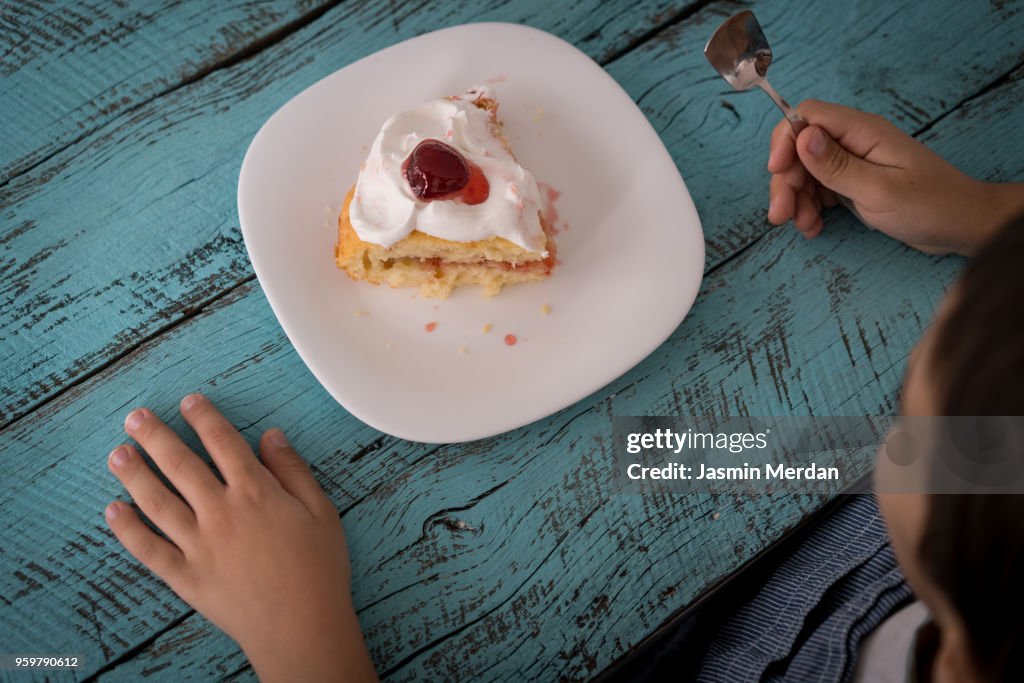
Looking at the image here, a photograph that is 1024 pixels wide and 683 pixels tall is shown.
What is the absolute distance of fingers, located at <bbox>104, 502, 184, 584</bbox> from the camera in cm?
138

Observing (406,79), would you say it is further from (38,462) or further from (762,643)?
(762,643)

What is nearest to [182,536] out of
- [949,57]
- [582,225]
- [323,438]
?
[323,438]

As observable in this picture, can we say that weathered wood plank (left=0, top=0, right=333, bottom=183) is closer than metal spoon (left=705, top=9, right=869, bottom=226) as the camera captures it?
No

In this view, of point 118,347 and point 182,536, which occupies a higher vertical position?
point 118,347

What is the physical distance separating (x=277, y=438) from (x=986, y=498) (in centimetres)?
119

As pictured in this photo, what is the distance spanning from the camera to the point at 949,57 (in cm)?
172

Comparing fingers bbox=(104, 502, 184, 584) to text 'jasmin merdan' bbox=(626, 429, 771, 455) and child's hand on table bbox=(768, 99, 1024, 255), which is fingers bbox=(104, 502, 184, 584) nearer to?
text 'jasmin merdan' bbox=(626, 429, 771, 455)

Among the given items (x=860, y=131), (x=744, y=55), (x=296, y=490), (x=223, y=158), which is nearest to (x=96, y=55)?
(x=223, y=158)

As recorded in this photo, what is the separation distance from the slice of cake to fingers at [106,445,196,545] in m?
0.54

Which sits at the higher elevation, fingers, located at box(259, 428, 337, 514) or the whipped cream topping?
the whipped cream topping

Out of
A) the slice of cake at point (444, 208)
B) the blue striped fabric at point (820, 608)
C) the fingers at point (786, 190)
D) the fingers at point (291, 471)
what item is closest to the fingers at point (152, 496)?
the fingers at point (291, 471)

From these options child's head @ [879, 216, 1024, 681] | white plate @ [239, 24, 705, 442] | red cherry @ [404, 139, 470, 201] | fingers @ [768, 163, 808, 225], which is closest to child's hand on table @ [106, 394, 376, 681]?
white plate @ [239, 24, 705, 442]

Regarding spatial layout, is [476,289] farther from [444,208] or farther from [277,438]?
[277,438]

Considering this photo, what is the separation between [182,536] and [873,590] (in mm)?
1268
